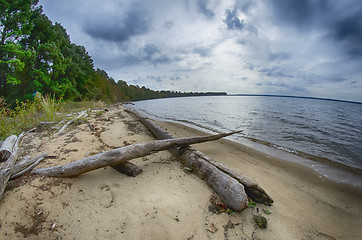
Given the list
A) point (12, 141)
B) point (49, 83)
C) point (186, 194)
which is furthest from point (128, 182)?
point (49, 83)

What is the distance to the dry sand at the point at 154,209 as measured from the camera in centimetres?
176

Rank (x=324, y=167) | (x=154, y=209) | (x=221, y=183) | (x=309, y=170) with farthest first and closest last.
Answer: (x=324, y=167)
(x=309, y=170)
(x=221, y=183)
(x=154, y=209)

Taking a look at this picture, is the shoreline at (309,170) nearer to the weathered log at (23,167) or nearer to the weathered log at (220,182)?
the weathered log at (220,182)

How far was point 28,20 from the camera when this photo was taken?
42.2 ft

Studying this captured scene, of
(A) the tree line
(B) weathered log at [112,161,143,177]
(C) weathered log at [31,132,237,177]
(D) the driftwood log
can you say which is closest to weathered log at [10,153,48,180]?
(C) weathered log at [31,132,237,177]

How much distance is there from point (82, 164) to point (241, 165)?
13.5 feet

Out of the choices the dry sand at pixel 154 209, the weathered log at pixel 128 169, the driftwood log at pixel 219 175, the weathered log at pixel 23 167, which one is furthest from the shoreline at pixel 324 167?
the weathered log at pixel 23 167

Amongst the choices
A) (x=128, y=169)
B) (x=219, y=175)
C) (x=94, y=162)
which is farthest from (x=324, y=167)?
(x=94, y=162)

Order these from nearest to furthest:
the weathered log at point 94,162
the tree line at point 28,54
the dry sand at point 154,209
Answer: the dry sand at point 154,209 → the weathered log at point 94,162 → the tree line at point 28,54

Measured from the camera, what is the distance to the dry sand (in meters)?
1.76

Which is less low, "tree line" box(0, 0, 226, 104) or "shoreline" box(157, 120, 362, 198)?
"tree line" box(0, 0, 226, 104)

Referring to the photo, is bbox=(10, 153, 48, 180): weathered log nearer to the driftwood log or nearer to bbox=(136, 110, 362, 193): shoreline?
the driftwood log

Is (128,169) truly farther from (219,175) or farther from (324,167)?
(324,167)

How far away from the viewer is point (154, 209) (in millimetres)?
2100
